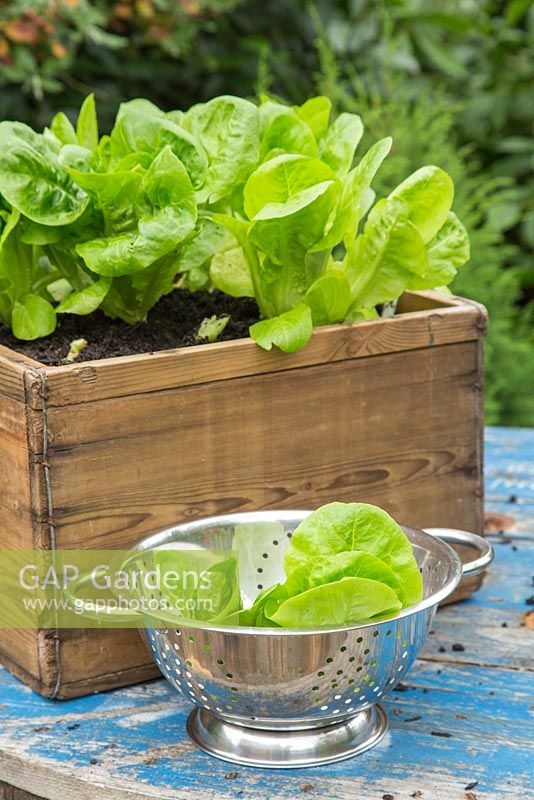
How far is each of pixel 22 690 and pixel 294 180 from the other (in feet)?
1.72

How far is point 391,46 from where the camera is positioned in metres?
2.60

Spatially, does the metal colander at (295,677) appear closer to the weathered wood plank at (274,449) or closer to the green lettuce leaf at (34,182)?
the weathered wood plank at (274,449)

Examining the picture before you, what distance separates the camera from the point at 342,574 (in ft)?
2.63

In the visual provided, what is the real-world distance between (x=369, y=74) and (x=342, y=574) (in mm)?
2110

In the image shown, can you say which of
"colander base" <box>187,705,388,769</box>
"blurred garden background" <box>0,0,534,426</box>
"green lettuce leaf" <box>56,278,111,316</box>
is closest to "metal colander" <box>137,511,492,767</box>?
"colander base" <box>187,705,388,769</box>

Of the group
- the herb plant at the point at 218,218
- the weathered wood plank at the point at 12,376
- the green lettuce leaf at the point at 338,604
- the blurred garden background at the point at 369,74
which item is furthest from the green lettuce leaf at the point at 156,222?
the blurred garden background at the point at 369,74

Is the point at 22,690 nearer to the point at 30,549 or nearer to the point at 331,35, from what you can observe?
the point at 30,549

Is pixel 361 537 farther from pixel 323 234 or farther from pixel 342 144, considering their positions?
pixel 342 144

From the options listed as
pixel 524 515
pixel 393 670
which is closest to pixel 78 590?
pixel 393 670

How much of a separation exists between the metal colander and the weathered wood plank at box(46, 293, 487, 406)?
141 mm

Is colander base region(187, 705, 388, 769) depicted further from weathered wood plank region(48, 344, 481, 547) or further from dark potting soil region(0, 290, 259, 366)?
dark potting soil region(0, 290, 259, 366)

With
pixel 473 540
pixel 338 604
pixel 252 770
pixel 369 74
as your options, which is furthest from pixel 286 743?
pixel 369 74

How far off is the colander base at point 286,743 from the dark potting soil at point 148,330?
0.34 meters

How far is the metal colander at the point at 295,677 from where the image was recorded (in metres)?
0.79
